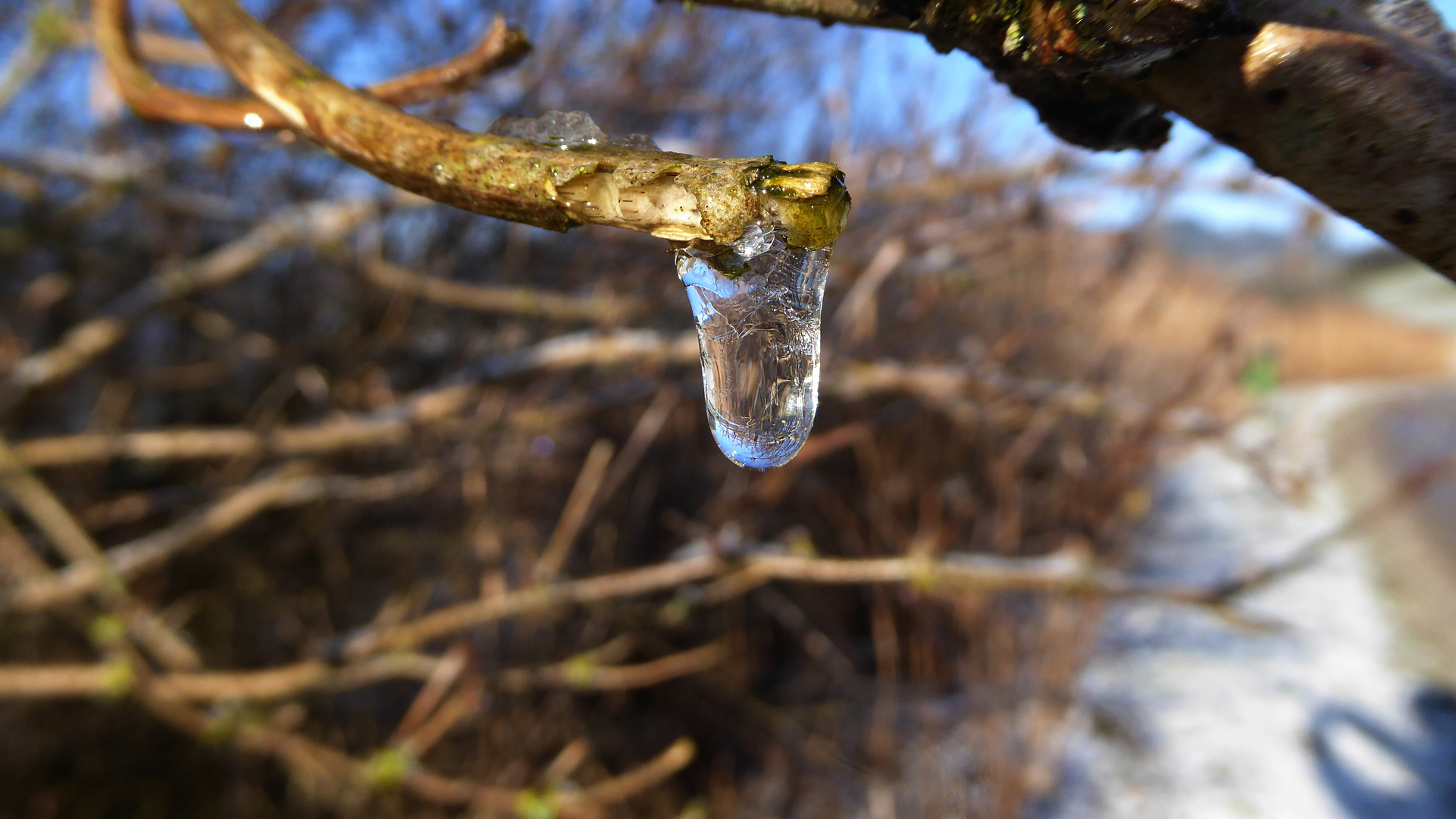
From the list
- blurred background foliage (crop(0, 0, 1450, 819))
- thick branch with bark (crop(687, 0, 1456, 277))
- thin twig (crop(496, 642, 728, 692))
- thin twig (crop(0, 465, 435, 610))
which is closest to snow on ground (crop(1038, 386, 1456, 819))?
blurred background foliage (crop(0, 0, 1450, 819))

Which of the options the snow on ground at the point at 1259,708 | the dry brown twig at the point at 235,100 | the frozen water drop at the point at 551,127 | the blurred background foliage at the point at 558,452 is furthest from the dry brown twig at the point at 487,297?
the snow on ground at the point at 1259,708

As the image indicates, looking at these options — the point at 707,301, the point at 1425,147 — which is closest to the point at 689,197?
the point at 707,301

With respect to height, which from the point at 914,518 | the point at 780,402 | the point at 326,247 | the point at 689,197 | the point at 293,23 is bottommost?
the point at 914,518

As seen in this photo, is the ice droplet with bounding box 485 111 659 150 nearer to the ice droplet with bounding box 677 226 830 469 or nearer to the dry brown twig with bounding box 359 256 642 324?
the ice droplet with bounding box 677 226 830 469

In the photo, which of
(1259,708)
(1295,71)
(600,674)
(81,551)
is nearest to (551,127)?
(1295,71)

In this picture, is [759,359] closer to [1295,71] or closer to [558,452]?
[1295,71]

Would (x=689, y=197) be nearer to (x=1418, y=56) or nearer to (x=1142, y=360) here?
(x=1418, y=56)

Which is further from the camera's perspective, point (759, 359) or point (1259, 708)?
point (1259, 708)
